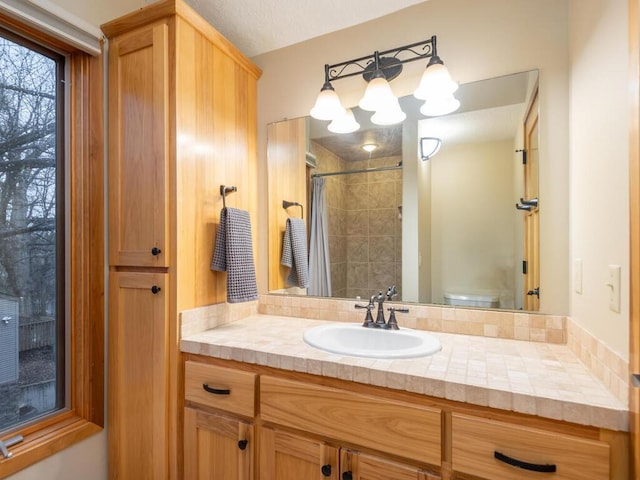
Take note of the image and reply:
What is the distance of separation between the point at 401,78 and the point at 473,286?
1.02 metres

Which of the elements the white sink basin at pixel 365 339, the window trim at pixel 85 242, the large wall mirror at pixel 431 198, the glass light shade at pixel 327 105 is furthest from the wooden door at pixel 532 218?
the window trim at pixel 85 242

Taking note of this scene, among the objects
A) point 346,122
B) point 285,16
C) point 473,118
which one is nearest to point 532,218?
point 473,118

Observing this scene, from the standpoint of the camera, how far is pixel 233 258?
147 cm

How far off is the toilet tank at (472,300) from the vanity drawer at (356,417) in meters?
0.61

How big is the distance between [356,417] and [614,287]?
806 millimetres

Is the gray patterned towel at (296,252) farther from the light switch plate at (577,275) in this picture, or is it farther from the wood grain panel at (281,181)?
the light switch plate at (577,275)

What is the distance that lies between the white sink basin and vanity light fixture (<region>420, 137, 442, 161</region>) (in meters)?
0.80

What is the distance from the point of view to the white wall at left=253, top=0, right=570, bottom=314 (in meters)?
1.26

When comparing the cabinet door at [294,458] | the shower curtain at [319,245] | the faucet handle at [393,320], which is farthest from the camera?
the shower curtain at [319,245]

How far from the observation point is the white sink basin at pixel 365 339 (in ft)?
4.03

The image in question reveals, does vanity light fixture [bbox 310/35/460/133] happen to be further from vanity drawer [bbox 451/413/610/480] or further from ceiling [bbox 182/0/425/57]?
vanity drawer [bbox 451/413/610/480]

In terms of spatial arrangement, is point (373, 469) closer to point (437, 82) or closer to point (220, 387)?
point (220, 387)

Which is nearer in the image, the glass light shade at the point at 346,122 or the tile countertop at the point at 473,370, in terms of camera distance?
the tile countertop at the point at 473,370

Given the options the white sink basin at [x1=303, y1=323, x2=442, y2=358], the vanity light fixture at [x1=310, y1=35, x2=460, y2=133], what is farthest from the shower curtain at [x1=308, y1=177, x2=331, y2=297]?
the vanity light fixture at [x1=310, y1=35, x2=460, y2=133]
